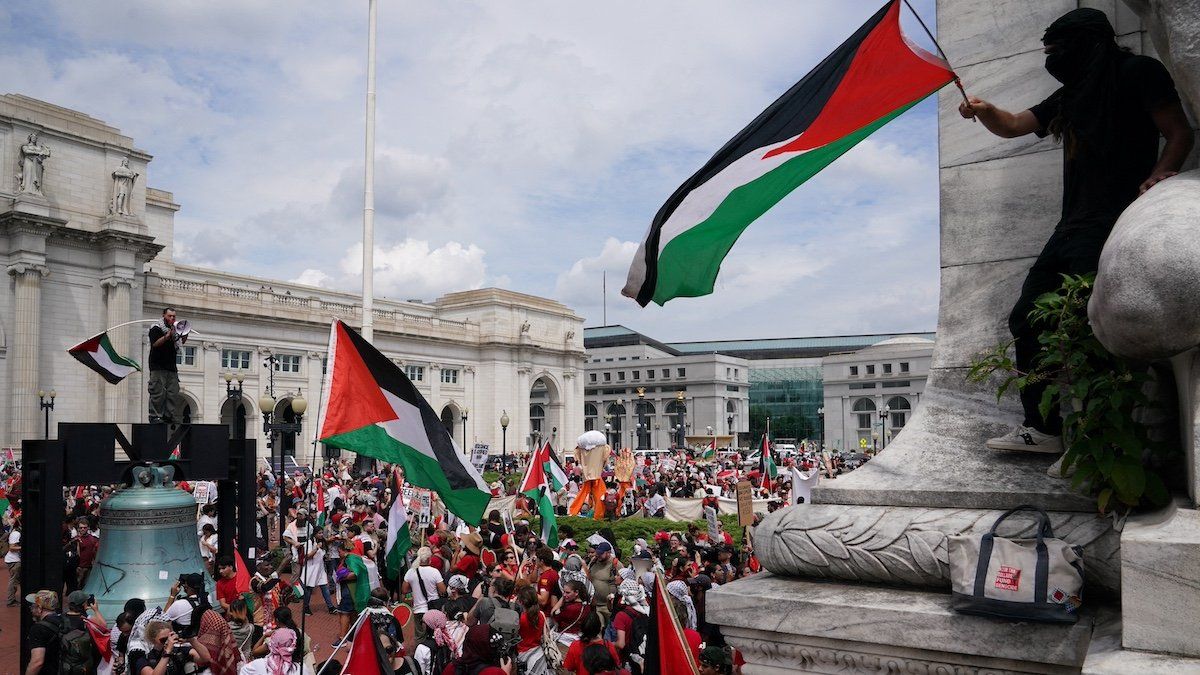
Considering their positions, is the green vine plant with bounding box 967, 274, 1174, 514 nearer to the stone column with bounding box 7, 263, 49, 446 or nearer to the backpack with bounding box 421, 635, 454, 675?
the backpack with bounding box 421, 635, 454, 675

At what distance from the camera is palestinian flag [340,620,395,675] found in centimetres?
682

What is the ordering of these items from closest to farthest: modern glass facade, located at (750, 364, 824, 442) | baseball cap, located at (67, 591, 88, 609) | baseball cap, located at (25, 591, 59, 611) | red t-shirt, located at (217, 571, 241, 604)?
baseball cap, located at (25, 591, 59, 611), baseball cap, located at (67, 591, 88, 609), red t-shirt, located at (217, 571, 241, 604), modern glass facade, located at (750, 364, 824, 442)

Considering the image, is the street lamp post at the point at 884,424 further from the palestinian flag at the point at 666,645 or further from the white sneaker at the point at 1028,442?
the white sneaker at the point at 1028,442

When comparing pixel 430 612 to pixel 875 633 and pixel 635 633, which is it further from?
pixel 875 633

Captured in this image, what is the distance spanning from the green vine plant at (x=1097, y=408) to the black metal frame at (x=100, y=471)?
11.6 metres

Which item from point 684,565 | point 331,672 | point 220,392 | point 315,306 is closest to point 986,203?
point 331,672

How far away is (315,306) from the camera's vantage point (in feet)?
240

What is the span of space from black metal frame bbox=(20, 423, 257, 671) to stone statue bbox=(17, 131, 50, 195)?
142 ft

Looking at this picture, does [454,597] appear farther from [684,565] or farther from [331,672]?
[684,565]

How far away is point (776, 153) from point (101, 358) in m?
18.3

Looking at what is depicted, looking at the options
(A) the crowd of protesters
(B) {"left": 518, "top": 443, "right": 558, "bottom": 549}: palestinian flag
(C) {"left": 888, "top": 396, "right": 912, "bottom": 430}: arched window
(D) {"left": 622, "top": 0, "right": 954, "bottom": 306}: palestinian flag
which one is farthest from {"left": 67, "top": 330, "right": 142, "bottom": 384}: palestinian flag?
(C) {"left": 888, "top": 396, "right": 912, "bottom": 430}: arched window

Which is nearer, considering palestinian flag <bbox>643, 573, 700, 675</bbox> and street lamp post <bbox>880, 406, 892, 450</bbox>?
palestinian flag <bbox>643, 573, 700, 675</bbox>

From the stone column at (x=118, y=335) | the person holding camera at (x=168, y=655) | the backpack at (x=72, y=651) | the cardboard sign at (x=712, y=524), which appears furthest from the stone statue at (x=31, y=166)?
the person holding camera at (x=168, y=655)

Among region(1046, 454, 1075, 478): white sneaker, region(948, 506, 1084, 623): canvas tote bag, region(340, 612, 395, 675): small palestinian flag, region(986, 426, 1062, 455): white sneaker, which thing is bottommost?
region(340, 612, 395, 675): small palestinian flag
